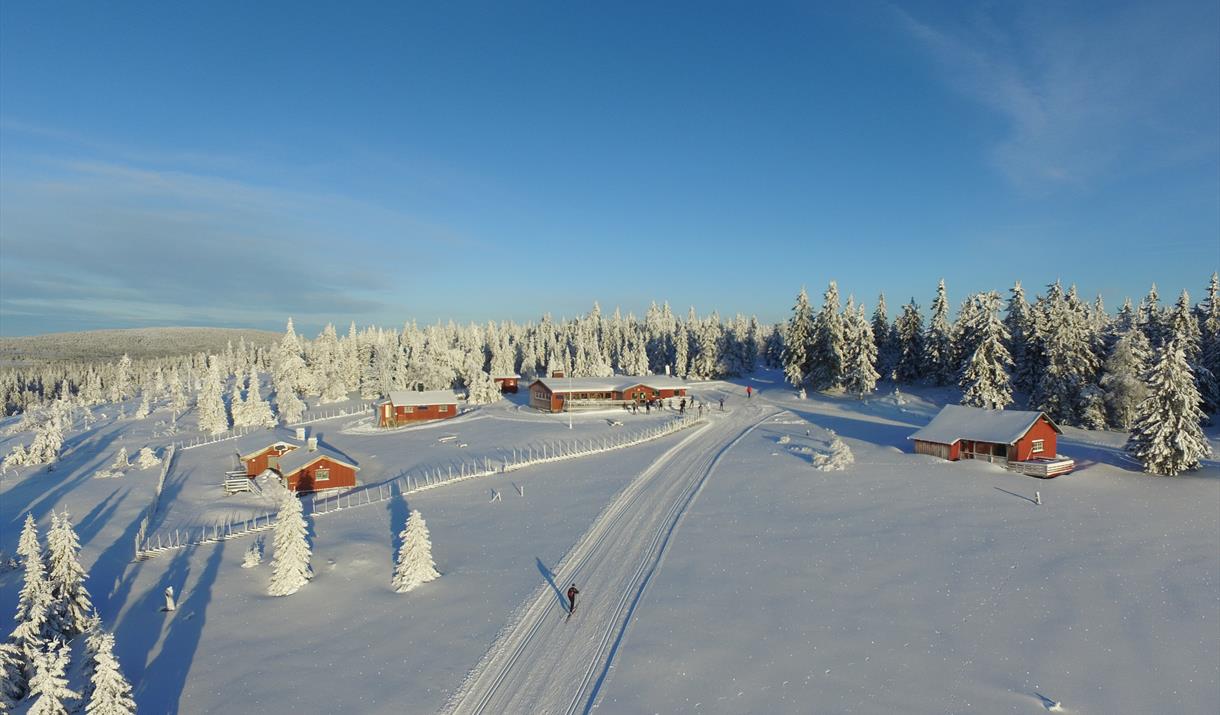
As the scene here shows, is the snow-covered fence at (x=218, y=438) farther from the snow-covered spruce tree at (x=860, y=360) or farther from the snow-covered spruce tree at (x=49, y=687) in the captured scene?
the snow-covered spruce tree at (x=860, y=360)

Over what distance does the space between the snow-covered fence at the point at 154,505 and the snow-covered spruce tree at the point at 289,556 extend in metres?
10.9

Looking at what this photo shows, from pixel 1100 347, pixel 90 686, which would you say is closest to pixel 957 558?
pixel 90 686

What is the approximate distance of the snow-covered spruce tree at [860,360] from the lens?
65688 millimetres

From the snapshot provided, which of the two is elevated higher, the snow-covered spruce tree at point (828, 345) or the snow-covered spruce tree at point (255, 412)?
the snow-covered spruce tree at point (828, 345)

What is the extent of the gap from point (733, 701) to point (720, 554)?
9.79 m

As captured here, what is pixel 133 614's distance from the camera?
22875 mm

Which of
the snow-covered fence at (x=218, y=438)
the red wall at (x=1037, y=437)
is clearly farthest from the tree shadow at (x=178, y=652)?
the snow-covered fence at (x=218, y=438)

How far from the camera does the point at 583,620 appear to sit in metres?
19.5

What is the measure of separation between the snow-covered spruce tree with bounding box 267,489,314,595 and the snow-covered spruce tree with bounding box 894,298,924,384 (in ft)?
226

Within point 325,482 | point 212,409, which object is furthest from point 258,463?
point 212,409

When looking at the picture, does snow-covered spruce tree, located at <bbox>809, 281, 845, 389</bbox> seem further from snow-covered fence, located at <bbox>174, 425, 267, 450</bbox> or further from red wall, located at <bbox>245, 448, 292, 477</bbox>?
snow-covered fence, located at <bbox>174, 425, 267, 450</bbox>

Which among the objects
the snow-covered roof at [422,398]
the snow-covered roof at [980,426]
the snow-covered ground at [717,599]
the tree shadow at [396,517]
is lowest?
the tree shadow at [396,517]

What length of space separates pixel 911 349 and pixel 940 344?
13.5 feet

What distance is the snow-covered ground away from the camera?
1622cm
